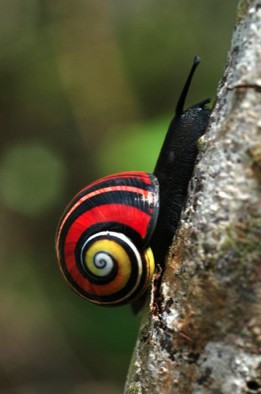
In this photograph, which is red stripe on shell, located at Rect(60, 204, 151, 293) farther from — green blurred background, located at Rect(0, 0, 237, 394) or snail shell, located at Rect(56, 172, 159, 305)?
green blurred background, located at Rect(0, 0, 237, 394)

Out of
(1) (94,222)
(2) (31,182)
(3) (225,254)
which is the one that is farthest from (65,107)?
(3) (225,254)

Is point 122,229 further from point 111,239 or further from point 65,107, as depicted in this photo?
point 65,107

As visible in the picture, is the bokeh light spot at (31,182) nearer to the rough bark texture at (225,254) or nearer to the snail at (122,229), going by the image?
the snail at (122,229)

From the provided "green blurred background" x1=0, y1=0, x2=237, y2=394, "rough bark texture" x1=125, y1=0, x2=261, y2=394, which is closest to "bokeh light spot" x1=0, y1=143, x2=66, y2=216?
"green blurred background" x1=0, y1=0, x2=237, y2=394

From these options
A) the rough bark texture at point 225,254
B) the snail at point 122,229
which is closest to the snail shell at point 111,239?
the snail at point 122,229

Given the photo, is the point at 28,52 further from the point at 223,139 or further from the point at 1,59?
the point at 223,139
